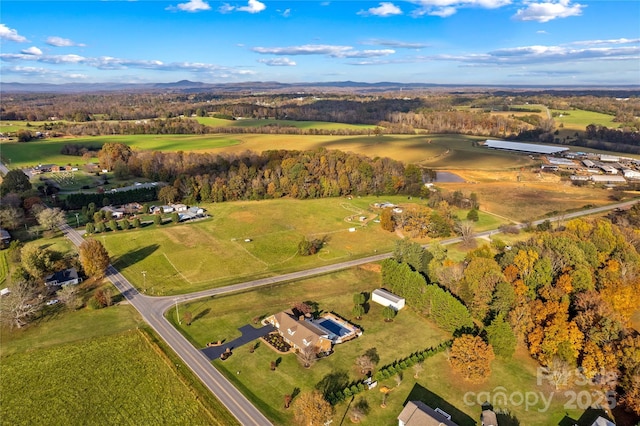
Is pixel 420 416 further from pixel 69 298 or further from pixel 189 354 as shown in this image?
pixel 69 298

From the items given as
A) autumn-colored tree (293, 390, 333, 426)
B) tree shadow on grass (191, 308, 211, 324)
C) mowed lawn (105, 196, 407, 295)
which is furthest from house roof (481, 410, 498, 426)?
mowed lawn (105, 196, 407, 295)

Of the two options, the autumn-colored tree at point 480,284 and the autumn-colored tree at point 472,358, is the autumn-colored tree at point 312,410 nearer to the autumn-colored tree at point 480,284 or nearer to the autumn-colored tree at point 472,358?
the autumn-colored tree at point 472,358

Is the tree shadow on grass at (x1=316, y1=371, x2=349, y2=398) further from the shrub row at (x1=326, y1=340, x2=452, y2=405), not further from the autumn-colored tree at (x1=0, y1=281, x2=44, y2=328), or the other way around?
the autumn-colored tree at (x1=0, y1=281, x2=44, y2=328)

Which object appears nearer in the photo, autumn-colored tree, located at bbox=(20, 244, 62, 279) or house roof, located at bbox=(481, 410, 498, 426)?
house roof, located at bbox=(481, 410, 498, 426)

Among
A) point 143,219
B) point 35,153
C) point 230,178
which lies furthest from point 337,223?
point 35,153

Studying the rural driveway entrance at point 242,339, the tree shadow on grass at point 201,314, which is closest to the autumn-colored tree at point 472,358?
the rural driveway entrance at point 242,339

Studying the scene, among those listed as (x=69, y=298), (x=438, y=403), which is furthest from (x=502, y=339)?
(x=69, y=298)
